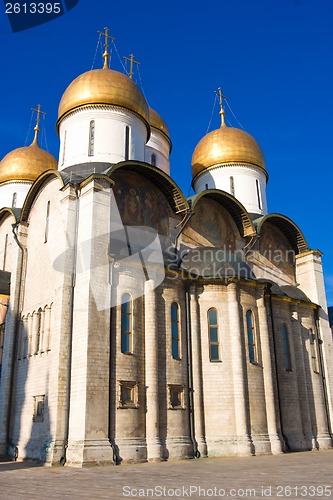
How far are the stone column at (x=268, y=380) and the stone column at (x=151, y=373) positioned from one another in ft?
10.9

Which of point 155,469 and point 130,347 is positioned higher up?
point 130,347

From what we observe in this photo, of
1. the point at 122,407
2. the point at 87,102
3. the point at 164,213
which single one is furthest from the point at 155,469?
the point at 87,102

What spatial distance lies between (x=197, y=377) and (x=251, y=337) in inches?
78.0

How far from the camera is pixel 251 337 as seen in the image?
13.3m

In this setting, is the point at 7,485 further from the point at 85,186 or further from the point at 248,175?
the point at 248,175

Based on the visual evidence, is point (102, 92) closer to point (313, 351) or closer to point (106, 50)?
point (106, 50)

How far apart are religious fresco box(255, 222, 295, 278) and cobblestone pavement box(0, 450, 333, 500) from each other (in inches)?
299

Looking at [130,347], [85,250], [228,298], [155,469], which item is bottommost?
[155,469]

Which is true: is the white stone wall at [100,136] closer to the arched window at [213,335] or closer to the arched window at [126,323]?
the arched window at [126,323]

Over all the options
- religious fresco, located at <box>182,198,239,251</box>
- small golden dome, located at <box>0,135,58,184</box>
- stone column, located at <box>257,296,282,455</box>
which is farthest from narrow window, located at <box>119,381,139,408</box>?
small golden dome, located at <box>0,135,58,184</box>

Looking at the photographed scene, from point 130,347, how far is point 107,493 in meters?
5.24

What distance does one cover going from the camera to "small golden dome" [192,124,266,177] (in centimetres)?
1908

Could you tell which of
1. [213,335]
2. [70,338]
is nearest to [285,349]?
[213,335]

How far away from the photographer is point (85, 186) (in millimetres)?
12281
